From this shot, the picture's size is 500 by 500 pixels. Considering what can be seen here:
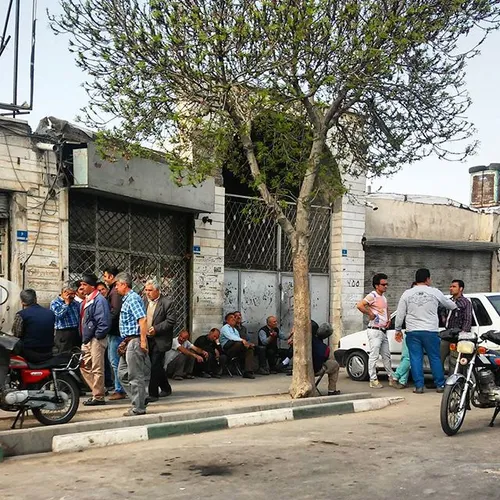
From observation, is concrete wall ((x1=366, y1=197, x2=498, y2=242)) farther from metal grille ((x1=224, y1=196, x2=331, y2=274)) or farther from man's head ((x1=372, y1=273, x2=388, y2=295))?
man's head ((x1=372, y1=273, x2=388, y2=295))

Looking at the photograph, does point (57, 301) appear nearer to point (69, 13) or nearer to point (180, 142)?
point (180, 142)

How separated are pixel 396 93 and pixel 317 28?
2.07m

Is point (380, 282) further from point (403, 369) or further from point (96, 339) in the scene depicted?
point (96, 339)

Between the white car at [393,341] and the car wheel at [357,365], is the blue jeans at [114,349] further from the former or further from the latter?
the car wheel at [357,365]

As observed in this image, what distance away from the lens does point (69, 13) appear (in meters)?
10.8

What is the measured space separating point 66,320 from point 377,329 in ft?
15.7

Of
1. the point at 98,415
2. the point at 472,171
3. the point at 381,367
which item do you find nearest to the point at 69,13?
the point at 98,415

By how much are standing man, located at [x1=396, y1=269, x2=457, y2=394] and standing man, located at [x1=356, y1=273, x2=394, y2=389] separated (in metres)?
0.74

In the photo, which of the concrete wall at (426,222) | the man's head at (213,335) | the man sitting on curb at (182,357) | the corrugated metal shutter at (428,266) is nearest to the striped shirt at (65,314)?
the man sitting on curb at (182,357)

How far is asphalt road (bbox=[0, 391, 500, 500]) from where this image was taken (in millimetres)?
5543

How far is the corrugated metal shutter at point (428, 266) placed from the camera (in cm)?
1938

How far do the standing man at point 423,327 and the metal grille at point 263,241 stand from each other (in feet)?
16.9

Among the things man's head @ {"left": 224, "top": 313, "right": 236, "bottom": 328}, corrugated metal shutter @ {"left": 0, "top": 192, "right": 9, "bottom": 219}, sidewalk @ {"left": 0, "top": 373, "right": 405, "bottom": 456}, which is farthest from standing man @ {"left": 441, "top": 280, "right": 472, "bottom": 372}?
corrugated metal shutter @ {"left": 0, "top": 192, "right": 9, "bottom": 219}

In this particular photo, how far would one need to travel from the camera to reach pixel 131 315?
8.97 m
